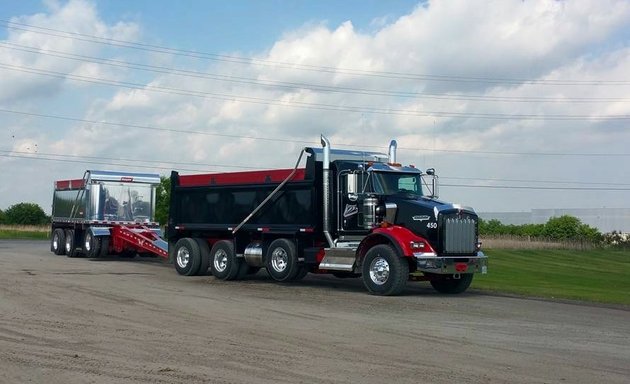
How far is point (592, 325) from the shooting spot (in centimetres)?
1417

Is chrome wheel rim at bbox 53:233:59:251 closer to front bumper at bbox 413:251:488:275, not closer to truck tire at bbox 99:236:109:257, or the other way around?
truck tire at bbox 99:236:109:257

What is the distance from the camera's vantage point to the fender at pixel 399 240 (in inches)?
711

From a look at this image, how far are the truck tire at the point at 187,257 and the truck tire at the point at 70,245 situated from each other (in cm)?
978

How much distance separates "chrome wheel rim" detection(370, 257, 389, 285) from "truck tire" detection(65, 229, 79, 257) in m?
17.6

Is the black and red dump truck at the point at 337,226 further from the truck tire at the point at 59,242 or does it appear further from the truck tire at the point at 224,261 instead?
the truck tire at the point at 59,242

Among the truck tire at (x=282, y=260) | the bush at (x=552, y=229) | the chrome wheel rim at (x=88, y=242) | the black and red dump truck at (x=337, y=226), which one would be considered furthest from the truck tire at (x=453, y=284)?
the bush at (x=552, y=229)

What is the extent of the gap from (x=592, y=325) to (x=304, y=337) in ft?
17.5

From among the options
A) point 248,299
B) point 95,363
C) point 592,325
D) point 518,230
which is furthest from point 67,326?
point 518,230

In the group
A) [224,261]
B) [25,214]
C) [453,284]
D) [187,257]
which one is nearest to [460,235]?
[453,284]

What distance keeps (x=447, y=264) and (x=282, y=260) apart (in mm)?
4627

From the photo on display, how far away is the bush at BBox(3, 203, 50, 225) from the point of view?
92438mm

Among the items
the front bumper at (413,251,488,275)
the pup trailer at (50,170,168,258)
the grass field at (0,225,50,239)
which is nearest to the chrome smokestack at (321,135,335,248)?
the front bumper at (413,251,488,275)

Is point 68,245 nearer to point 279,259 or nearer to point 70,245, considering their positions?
point 70,245

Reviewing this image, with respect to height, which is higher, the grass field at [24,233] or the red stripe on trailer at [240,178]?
the red stripe on trailer at [240,178]
